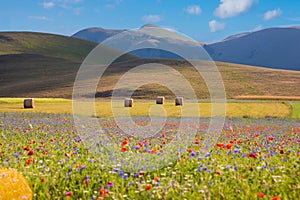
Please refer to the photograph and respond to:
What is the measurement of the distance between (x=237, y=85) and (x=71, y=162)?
8370cm

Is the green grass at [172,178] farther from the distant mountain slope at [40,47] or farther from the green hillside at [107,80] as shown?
the distant mountain slope at [40,47]

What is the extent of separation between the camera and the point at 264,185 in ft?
22.0

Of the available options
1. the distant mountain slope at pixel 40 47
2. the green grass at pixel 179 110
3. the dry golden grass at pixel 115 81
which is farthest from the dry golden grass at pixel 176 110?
the distant mountain slope at pixel 40 47

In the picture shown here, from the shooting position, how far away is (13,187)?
696 centimetres

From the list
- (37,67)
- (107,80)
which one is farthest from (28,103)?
(37,67)

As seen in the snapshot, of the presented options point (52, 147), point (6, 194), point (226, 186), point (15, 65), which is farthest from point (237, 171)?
point (15, 65)

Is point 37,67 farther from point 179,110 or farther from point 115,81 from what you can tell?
point 179,110

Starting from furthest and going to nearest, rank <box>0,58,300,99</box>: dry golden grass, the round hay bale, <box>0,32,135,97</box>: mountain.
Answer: <box>0,32,135,97</box>: mountain → <box>0,58,300,99</box>: dry golden grass → the round hay bale

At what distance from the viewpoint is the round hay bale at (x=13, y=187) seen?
22.4ft

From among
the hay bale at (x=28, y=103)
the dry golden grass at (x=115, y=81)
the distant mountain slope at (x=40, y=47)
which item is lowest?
the hay bale at (x=28, y=103)

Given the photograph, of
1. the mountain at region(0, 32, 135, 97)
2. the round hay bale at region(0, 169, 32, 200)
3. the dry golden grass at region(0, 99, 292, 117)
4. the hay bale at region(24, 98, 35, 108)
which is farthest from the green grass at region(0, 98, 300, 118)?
the mountain at region(0, 32, 135, 97)

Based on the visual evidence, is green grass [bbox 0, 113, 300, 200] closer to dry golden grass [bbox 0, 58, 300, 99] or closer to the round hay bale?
the round hay bale

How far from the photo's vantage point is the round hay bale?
682 cm

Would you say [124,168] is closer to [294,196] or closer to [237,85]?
[294,196]
